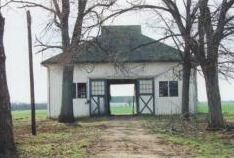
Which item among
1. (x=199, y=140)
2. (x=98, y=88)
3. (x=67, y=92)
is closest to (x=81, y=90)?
(x=98, y=88)

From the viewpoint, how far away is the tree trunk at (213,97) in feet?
95.5

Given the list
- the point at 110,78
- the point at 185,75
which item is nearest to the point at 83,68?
the point at 110,78

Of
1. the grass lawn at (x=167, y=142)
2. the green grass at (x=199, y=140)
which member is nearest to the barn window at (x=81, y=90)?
the green grass at (x=199, y=140)

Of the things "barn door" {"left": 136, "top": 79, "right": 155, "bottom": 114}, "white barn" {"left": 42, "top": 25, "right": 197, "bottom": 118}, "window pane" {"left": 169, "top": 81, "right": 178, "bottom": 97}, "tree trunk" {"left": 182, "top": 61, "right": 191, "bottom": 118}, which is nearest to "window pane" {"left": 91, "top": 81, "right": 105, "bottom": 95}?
"white barn" {"left": 42, "top": 25, "right": 197, "bottom": 118}

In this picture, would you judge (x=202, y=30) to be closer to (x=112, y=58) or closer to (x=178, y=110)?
(x=112, y=58)

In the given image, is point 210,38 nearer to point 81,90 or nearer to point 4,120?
point 4,120

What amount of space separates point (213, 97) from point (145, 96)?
1857cm

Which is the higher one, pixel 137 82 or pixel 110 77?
pixel 110 77

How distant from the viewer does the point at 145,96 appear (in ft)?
157

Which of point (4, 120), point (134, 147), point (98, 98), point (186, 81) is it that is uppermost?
point (186, 81)

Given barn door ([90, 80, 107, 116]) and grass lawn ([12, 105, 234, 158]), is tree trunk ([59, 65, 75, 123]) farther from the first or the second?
grass lawn ([12, 105, 234, 158])

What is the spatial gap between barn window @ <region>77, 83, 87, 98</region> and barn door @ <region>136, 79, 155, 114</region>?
3743 millimetres

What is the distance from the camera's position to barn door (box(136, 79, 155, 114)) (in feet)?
157

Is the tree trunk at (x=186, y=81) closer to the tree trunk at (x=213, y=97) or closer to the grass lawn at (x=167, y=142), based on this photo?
the grass lawn at (x=167, y=142)
